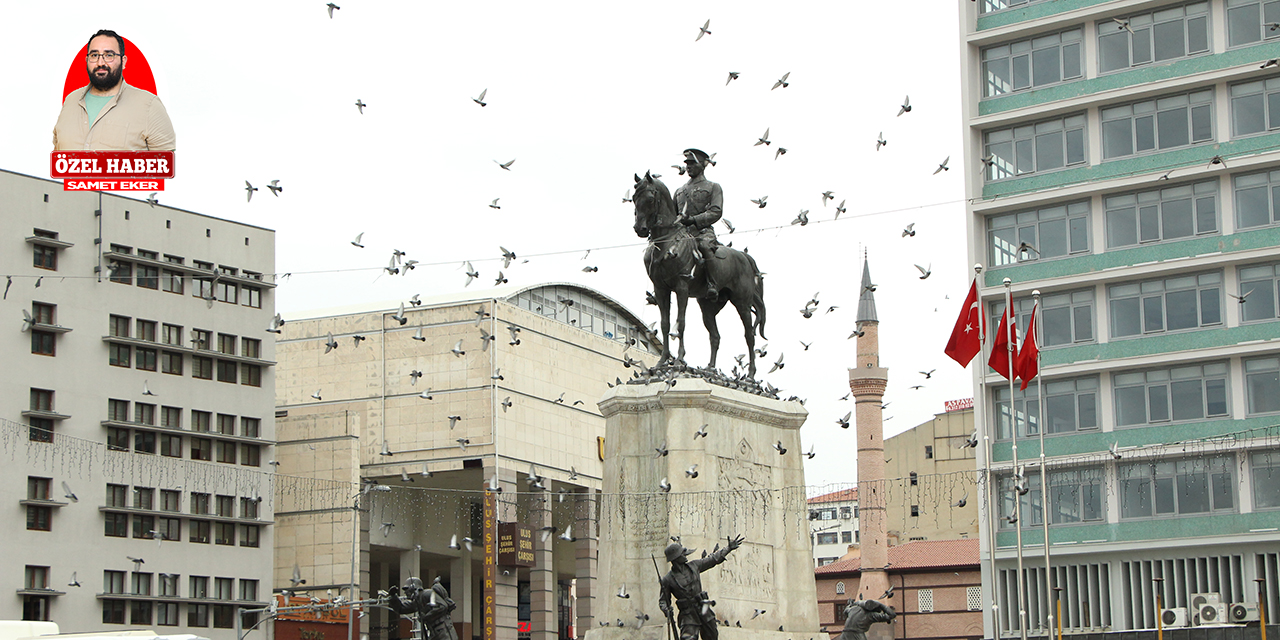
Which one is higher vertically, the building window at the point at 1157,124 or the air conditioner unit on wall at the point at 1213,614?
the building window at the point at 1157,124

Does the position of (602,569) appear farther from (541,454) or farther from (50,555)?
(541,454)

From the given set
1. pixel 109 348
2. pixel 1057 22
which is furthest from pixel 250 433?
pixel 1057 22

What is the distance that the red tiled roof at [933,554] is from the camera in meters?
93.8

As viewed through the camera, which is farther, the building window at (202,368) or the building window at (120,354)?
the building window at (202,368)

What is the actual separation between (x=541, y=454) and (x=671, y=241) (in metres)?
53.3

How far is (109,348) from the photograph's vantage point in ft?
218

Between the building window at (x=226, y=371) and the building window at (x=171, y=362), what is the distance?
201 cm

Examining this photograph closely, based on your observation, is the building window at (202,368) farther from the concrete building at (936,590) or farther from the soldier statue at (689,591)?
the soldier statue at (689,591)

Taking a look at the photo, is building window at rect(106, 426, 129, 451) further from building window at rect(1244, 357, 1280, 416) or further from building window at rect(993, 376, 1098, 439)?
building window at rect(1244, 357, 1280, 416)

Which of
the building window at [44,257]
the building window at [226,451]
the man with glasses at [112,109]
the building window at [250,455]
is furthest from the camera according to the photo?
the building window at [250,455]

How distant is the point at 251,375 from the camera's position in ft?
236

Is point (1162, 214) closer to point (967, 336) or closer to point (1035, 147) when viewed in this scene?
point (1035, 147)

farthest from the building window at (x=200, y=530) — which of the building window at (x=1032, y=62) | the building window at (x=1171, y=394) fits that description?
the building window at (x=1171, y=394)

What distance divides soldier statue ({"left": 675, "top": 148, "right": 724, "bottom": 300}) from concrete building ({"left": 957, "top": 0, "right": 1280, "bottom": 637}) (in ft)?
79.9
